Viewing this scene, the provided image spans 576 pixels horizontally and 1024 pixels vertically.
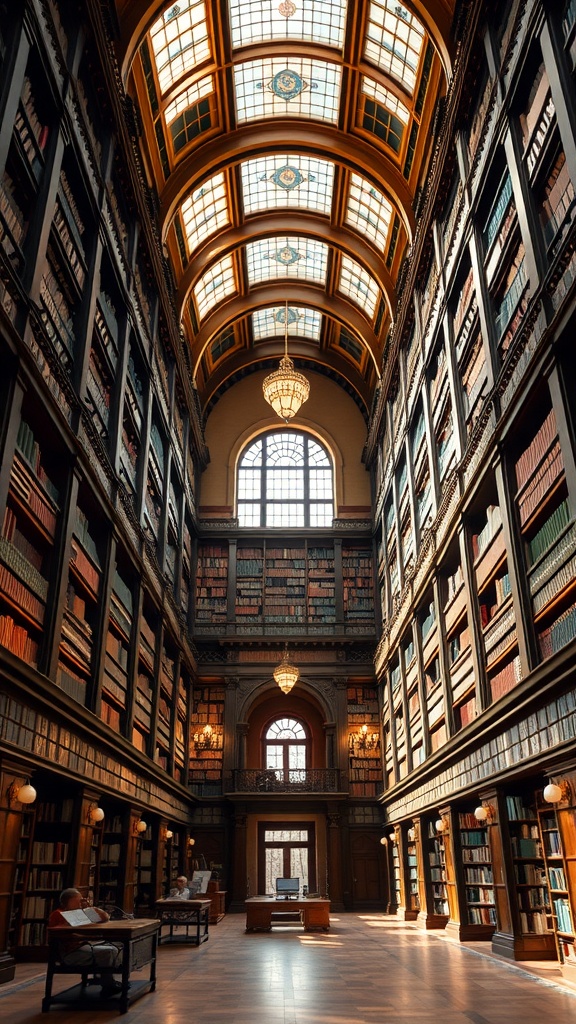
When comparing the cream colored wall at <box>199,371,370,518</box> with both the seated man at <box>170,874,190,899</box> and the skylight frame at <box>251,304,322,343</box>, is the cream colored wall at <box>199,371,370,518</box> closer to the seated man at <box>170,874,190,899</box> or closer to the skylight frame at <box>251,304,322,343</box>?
the skylight frame at <box>251,304,322,343</box>

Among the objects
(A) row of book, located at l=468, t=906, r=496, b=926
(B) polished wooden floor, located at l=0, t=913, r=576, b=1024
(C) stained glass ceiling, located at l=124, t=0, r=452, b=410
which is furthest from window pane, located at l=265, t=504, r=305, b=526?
(B) polished wooden floor, located at l=0, t=913, r=576, b=1024

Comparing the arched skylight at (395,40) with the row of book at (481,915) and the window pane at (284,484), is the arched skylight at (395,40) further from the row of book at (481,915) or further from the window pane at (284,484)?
the row of book at (481,915)

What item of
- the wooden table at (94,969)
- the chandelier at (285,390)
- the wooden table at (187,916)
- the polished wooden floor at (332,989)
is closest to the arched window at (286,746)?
the wooden table at (187,916)

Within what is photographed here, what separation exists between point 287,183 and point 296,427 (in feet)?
23.7

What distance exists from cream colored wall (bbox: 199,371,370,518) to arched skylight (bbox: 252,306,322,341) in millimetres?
1247

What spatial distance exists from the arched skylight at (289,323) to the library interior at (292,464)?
0.39 ft

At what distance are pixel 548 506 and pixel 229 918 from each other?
513 inches

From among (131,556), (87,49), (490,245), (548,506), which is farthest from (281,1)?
(548,506)

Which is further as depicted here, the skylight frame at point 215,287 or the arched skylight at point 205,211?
the skylight frame at point 215,287

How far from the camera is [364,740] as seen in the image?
2008 cm

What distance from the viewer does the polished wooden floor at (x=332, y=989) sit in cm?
546

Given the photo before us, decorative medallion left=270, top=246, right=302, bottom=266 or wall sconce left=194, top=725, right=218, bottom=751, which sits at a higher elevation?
decorative medallion left=270, top=246, right=302, bottom=266

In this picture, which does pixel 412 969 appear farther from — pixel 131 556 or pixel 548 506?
pixel 131 556

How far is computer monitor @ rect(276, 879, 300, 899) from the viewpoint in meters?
14.1
